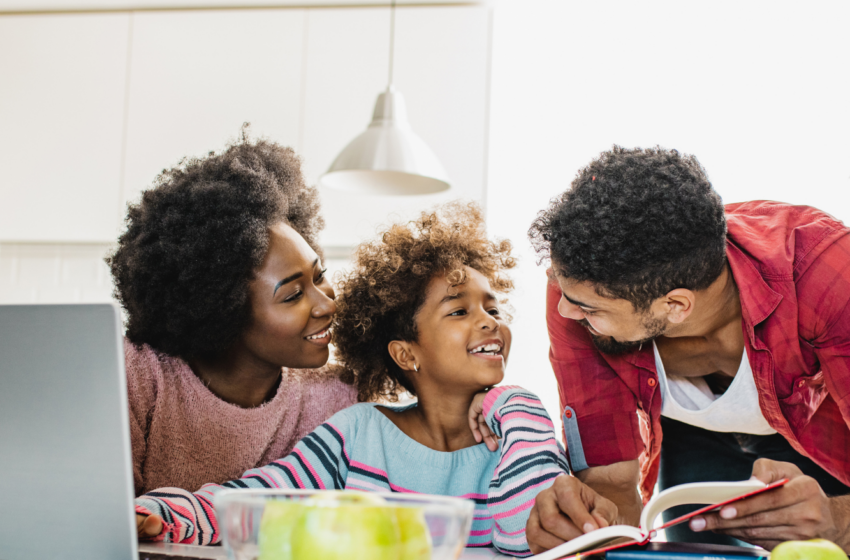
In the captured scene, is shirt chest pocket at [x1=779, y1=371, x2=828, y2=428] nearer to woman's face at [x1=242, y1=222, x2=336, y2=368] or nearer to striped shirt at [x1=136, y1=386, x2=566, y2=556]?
striped shirt at [x1=136, y1=386, x2=566, y2=556]

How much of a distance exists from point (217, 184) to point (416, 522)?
1162 mm

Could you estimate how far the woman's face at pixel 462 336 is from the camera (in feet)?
4.50

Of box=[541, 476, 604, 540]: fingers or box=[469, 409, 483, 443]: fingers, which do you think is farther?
box=[469, 409, 483, 443]: fingers

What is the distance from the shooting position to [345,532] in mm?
382

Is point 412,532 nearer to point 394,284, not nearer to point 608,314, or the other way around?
point 608,314

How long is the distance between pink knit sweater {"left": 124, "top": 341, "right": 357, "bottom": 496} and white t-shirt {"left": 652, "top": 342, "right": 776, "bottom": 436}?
0.72m

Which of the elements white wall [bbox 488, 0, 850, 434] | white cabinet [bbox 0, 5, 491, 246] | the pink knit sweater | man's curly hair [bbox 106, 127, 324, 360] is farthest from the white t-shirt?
white cabinet [bbox 0, 5, 491, 246]

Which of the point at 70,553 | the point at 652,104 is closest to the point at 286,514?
the point at 70,553

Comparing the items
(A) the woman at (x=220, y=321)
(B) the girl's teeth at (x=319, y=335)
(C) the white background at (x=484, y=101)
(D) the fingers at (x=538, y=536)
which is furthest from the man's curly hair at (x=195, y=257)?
(C) the white background at (x=484, y=101)

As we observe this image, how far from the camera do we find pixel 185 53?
3332 millimetres

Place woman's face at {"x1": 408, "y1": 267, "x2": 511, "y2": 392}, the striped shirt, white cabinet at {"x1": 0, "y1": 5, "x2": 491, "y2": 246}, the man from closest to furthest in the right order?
the man → the striped shirt → woman's face at {"x1": 408, "y1": 267, "x2": 511, "y2": 392} → white cabinet at {"x1": 0, "y1": 5, "x2": 491, "y2": 246}

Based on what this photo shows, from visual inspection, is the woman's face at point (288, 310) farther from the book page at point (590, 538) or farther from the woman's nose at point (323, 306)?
the book page at point (590, 538)

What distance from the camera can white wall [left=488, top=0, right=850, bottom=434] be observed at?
2.74 m

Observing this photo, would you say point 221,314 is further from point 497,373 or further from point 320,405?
point 497,373
